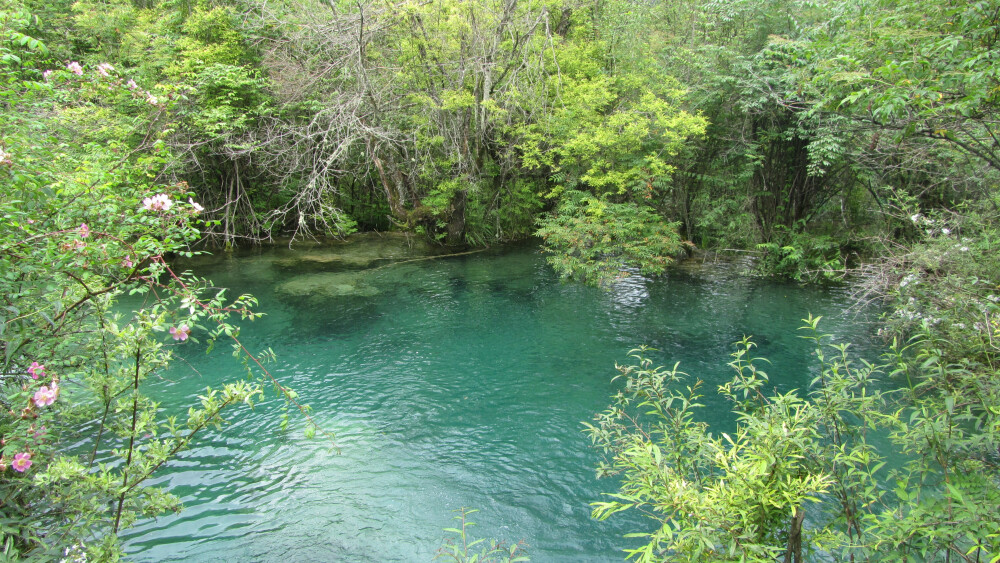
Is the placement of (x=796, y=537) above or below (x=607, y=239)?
below

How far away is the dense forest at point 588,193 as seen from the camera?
2754 millimetres

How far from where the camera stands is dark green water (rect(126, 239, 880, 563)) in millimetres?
5285

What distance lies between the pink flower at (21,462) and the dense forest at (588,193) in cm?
2

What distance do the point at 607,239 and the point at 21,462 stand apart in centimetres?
1146

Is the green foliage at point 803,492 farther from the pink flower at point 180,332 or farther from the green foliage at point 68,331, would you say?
the pink flower at point 180,332

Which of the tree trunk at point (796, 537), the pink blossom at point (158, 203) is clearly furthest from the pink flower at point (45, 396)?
the tree trunk at point (796, 537)

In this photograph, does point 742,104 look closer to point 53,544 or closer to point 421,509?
point 421,509

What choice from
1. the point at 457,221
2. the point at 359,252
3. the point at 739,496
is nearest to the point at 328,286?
the point at 359,252

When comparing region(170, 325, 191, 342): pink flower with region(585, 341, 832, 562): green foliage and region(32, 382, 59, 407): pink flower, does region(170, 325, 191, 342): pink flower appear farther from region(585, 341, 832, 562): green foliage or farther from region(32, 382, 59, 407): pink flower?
region(585, 341, 832, 562): green foliage

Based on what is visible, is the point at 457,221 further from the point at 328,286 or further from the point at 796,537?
the point at 796,537

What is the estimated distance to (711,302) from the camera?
505 inches

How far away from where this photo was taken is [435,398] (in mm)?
8227

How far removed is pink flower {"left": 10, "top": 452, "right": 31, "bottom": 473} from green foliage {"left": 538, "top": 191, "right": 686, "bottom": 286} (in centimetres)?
1099

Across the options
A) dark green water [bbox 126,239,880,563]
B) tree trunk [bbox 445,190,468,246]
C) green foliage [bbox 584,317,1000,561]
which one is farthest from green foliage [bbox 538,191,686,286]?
green foliage [bbox 584,317,1000,561]
